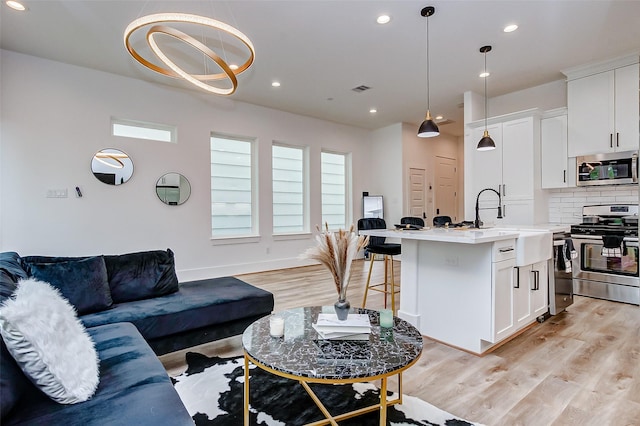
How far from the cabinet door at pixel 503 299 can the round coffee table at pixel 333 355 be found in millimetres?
1142

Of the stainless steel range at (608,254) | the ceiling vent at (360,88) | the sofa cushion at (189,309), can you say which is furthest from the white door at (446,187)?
the sofa cushion at (189,309)

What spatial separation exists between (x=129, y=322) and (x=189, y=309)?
1.27ft

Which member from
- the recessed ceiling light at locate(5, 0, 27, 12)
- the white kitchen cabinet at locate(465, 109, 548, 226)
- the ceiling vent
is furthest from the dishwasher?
the recessed ceiling light at locate(5, 0, 27, 12)

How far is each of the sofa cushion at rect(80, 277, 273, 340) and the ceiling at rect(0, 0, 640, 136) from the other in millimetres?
2702

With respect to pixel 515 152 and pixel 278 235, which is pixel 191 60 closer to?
pixel 278 235

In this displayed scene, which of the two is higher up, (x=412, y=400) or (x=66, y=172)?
(x=66, y=172)

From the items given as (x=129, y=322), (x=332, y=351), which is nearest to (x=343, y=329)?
(x=332, y=351)

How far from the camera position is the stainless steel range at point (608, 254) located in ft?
13.0

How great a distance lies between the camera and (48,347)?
1.24 meters

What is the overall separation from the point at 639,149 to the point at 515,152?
1358mm

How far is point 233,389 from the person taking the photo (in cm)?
207

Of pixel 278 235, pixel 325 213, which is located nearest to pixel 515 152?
pixel 325 213

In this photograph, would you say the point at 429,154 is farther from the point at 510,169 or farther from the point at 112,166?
the point at 112,166

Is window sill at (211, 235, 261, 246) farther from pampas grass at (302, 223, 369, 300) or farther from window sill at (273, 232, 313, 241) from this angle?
pampas grass at (302, 223, 369, 300)
